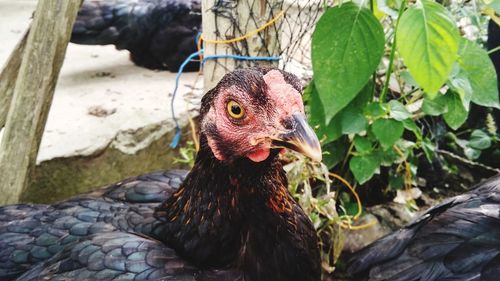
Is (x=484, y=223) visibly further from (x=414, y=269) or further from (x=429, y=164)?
(x=429, y=164)

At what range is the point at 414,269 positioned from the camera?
7.55ft

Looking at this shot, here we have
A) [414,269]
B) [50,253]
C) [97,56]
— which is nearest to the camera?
[50,253]

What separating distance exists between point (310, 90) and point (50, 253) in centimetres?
140

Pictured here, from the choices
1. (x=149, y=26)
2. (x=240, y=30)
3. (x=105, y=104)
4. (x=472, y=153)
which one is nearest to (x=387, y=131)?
(x=240, y=30)

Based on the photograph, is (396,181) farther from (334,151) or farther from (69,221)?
(69,221)

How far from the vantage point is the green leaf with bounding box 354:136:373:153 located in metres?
2.76

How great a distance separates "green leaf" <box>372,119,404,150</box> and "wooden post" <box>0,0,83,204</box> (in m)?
1.52

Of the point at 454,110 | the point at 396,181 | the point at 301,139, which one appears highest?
the point at 301,139

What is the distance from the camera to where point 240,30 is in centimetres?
241

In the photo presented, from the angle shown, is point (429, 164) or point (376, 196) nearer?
point (376, 196)

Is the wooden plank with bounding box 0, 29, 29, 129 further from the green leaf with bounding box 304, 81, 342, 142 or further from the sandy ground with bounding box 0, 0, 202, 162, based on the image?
the green leaf with bounding box 304, 81, 342, 142

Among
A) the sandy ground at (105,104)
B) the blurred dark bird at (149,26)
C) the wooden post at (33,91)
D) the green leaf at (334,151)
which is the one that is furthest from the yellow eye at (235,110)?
the blurred dark bird at (149,26)

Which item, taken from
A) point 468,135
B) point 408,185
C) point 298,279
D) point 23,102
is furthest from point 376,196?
point 23,102

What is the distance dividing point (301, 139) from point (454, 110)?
1.34m
